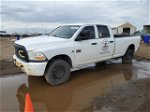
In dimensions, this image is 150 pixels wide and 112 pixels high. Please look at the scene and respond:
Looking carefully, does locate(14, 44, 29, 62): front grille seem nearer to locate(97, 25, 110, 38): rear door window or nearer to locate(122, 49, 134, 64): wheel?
locate(97, 25, 110, 38): rear door window

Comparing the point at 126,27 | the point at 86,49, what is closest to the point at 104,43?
the point at 86,49

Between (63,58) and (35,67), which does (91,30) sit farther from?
(35,67)

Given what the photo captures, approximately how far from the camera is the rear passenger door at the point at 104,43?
25.1ft

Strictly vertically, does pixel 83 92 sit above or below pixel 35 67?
below

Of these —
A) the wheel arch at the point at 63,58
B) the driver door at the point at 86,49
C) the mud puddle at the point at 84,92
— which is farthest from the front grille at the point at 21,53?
the driver door at the point at 86,49

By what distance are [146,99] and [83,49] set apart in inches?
108

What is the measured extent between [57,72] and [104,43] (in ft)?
8.19

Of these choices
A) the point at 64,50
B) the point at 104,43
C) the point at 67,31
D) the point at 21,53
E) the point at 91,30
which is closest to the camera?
the point at 21,53

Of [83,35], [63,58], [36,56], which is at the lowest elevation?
[63,58]

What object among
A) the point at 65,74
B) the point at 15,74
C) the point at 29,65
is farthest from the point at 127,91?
the point at 15,74

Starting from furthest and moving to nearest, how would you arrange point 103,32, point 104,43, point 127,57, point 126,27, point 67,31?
point 126,27 < point 127,57 < point 103,32 < point 104,43 < point 67,31

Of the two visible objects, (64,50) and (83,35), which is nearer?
(64,50)

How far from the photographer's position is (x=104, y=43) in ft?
25.5

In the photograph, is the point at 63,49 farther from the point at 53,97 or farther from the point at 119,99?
the point at 119,99
